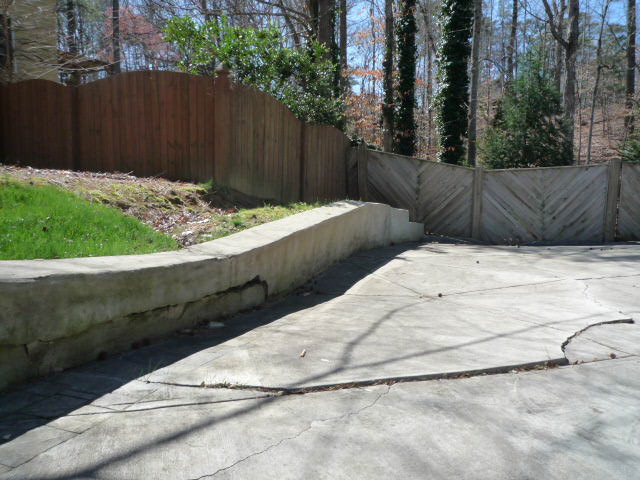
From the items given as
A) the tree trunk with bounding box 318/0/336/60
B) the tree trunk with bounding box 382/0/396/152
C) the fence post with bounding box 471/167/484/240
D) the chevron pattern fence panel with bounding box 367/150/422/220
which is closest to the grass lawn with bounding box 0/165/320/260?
the chevron pattern fence panel with bounding box 367/150/422/220

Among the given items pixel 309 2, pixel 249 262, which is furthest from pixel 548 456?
pixel 309 2

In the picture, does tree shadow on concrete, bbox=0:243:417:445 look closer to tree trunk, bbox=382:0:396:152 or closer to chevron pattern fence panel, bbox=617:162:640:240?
chevron pattern fence panel, bbox=617:162:640:240

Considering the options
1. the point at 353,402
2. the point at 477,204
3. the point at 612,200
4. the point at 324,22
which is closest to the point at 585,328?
the point at 353,402

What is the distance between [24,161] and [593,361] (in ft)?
30.3

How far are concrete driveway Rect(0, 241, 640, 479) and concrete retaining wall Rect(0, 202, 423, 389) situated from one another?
147mm

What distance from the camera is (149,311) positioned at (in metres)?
3.47

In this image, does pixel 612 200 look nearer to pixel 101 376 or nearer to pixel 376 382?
pixel 376 382

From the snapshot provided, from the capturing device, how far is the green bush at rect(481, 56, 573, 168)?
15.5 metres

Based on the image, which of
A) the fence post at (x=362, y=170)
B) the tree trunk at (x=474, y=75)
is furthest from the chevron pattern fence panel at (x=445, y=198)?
the tree trunk at (x=474, y=75)

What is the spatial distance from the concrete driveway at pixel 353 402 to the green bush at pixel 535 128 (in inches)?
473

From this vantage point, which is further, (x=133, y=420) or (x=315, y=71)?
(x=315, y=71)

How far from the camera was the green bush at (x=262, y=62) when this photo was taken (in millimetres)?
10195

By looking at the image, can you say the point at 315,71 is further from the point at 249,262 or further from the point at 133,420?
the point at 133,420

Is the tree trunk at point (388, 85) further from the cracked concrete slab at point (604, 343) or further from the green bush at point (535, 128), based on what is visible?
the cracked concrete slab at point (604, 343)
